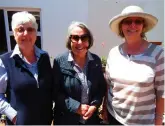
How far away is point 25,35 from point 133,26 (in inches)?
42.1

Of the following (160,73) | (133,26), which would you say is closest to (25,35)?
(133,26)

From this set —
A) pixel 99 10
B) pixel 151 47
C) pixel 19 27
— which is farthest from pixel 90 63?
pixel 99 10

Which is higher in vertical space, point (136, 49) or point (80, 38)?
point (80, 38)

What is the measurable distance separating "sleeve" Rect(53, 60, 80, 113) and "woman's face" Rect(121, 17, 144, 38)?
2.64 ft

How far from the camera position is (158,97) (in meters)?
2.48

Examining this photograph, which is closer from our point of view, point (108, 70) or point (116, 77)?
point (116, 77)

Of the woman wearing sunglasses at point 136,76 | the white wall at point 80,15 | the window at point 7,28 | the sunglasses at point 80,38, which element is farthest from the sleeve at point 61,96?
the window at point 7,28

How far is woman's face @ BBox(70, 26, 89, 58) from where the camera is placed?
8.56ft

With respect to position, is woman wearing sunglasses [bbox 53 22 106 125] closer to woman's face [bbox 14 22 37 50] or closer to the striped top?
the striped top

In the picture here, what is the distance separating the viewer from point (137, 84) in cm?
239

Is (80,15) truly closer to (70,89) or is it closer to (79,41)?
(79,41)

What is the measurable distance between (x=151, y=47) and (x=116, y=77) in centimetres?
46

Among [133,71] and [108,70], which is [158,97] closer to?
[133,71]

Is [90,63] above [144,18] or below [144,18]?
below
